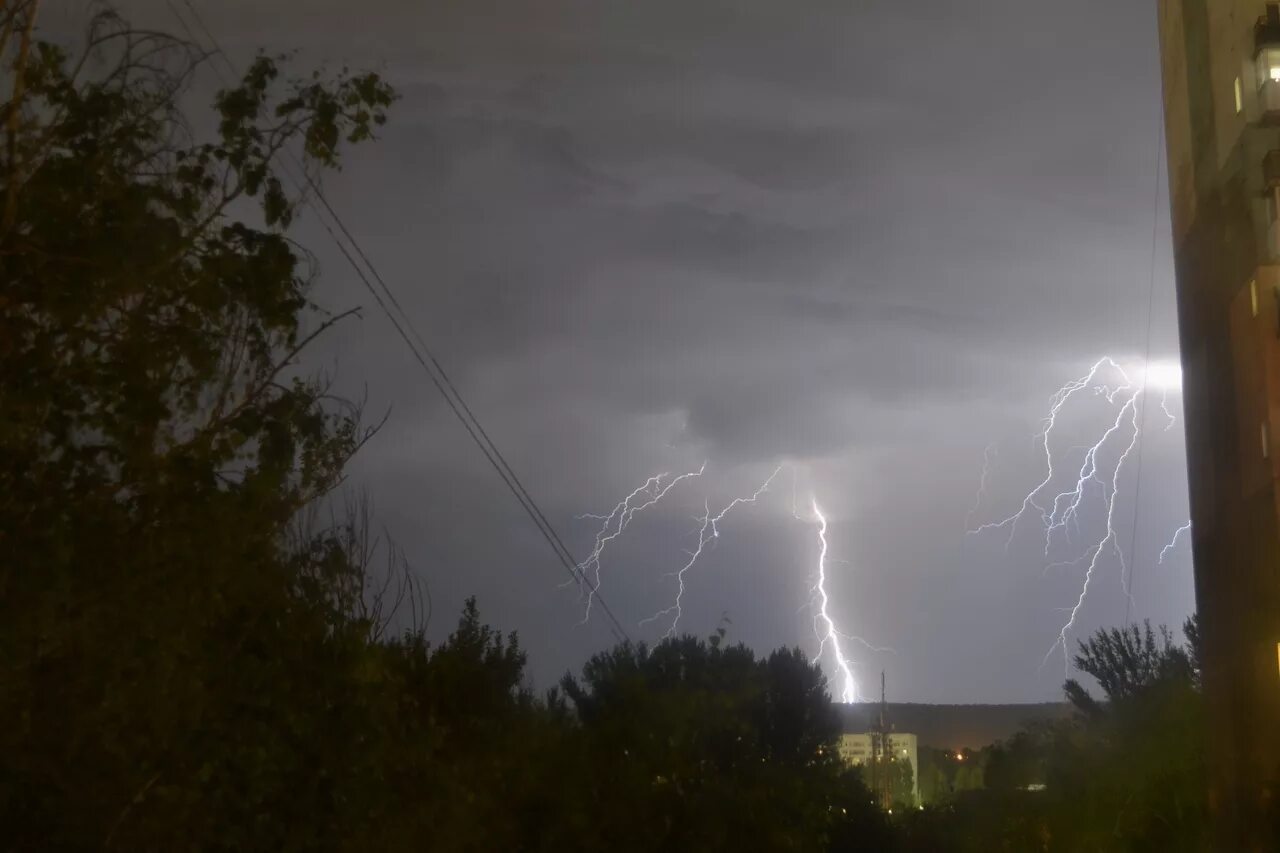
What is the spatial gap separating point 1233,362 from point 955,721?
81.7 m

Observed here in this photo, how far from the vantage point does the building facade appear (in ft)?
79.8

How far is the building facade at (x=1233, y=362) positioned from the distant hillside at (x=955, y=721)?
6998 centimetres

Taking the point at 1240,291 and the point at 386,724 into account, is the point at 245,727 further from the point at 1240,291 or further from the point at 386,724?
the point at 1240,291

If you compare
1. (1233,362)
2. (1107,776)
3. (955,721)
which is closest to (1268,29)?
(1233,362)

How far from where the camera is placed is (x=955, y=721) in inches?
4063

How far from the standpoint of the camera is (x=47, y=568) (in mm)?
5102

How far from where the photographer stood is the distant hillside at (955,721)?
9938 cm

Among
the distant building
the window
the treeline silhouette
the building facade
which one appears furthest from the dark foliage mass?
the distant building

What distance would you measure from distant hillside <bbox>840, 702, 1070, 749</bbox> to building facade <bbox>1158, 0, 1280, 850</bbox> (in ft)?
230

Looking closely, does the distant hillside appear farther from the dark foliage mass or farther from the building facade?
the building facade

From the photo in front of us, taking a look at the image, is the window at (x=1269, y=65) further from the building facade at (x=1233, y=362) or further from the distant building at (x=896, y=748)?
the distant building at (x=896, y=748)

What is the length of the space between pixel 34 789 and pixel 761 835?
11.1 m

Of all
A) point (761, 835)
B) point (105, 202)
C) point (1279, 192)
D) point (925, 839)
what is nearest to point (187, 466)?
point (105, 202)

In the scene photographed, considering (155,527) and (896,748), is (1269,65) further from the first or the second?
(896,748)
